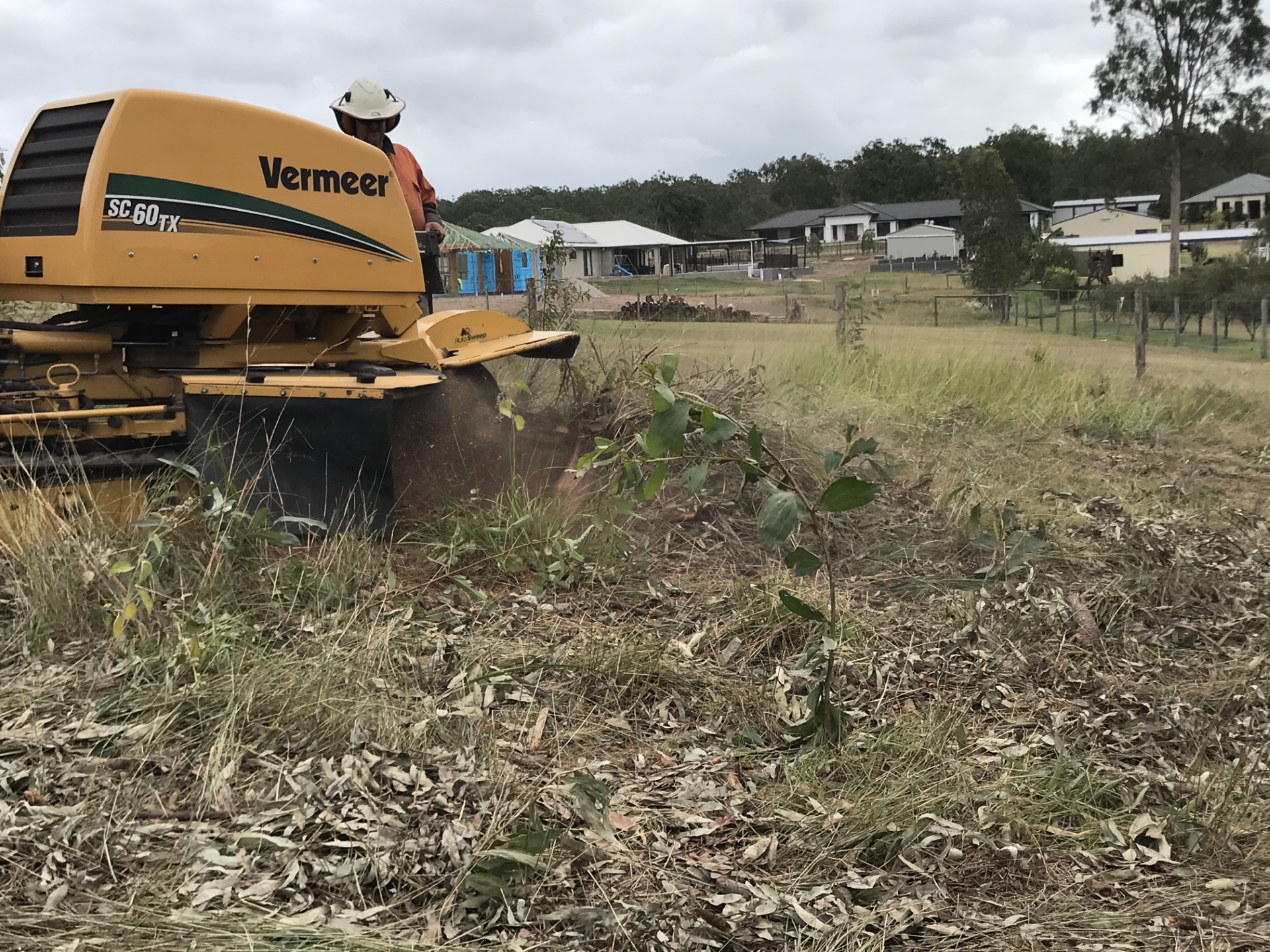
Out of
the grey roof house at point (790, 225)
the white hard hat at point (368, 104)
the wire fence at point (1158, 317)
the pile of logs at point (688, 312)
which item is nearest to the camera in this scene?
the white hard hat at point (368, 104)

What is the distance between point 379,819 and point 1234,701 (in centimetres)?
308

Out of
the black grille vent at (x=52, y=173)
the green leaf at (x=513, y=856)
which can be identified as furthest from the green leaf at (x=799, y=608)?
the black grille vent at (x=52, y=173)

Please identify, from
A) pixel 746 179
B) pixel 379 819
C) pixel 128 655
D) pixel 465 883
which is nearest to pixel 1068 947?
pixel 465 883

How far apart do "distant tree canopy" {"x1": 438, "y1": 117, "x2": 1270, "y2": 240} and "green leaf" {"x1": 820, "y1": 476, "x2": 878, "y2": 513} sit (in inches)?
2491

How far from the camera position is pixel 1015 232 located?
36000mm

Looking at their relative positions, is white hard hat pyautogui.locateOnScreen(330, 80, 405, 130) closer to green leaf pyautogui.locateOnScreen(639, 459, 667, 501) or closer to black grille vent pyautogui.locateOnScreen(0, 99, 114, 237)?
black grille vent pyautogui.locateOnScreen(0, 99, 114, 237)

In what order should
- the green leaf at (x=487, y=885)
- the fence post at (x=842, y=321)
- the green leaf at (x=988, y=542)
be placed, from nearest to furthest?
the green leaf at (x=487, y=885) → the green leaf at (x=988, y=542) → the fence post at (x=842, y=321)

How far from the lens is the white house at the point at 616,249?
62.2 metres

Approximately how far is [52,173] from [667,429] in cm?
337

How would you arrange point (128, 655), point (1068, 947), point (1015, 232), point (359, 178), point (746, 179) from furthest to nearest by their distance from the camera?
point (746, 179) < point (1015, 232) < point (359, 178) < point (128, 655) < point (1068, 947)

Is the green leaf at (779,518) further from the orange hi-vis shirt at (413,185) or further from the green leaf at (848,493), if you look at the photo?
the orange hi-vis shirt at (413,185)

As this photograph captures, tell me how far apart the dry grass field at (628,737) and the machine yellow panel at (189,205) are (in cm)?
108

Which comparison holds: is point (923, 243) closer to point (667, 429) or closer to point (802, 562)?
point (802, 562)

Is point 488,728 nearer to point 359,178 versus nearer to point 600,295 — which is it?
point 359,178
